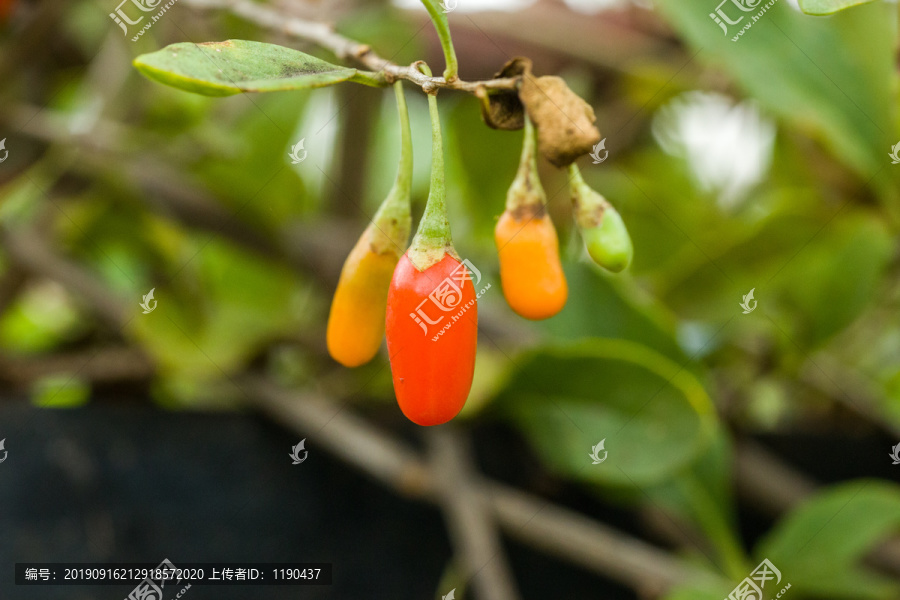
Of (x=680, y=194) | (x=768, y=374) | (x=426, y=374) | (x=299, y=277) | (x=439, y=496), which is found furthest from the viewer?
(x=680, y=194)

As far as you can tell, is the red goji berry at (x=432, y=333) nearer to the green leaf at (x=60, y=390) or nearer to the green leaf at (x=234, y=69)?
the green leaf at (x=234, y=69)

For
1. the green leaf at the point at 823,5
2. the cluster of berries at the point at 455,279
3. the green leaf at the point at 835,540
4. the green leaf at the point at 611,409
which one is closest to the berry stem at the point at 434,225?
the cluster of berries at the point at 455,279

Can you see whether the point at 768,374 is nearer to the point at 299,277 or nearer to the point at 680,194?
the point at 680,194

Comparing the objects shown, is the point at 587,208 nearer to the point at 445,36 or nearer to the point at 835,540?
the point at 445,36

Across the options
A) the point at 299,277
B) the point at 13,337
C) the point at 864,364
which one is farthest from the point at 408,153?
the point at 13,337

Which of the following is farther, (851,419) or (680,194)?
(680,194)

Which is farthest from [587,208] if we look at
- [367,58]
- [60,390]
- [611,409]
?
[60,390]
